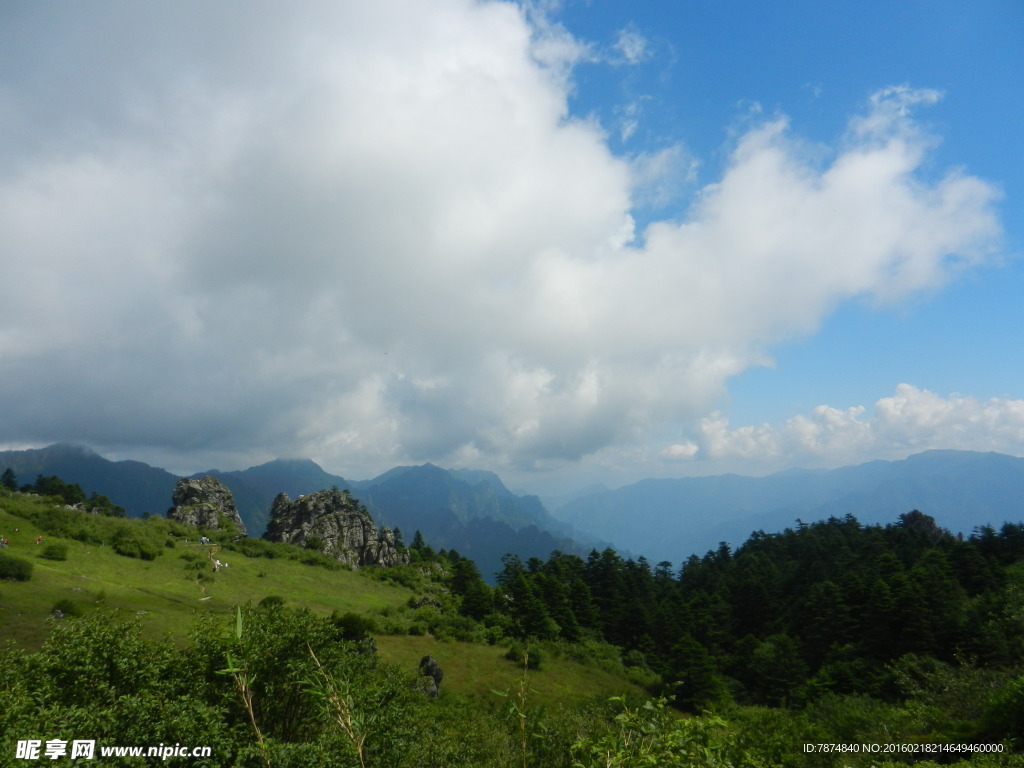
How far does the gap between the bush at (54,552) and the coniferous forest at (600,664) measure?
635 millimetres

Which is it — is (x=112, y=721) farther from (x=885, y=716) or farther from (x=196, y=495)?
(x=196, y=495)

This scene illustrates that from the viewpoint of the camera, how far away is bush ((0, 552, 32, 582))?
3928cm

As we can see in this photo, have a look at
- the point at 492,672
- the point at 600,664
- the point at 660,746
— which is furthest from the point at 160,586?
the point at 660,746

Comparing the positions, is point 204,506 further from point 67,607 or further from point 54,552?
point 67,607

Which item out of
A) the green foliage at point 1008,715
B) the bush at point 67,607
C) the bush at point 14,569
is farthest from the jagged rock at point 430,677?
the bush at point 14,569

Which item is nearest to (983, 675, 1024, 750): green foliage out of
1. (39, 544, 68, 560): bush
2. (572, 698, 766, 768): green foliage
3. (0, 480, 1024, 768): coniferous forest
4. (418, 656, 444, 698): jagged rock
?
(0, 480, 1024, 768): coniferous forest

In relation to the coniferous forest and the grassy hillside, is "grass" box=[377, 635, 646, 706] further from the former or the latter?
the coniferous forest

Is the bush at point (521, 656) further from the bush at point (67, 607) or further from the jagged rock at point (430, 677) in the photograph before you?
the bush at point (67, 607)

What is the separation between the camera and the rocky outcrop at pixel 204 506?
96.4 meters

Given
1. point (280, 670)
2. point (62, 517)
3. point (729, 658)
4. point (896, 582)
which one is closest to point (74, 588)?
point (62, 517)

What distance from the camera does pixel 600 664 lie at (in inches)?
2197

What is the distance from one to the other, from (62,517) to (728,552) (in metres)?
119

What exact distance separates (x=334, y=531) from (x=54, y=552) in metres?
53.9

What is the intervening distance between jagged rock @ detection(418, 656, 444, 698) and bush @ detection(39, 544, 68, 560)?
138 feet
